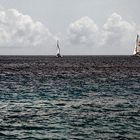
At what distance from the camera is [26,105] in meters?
41.0

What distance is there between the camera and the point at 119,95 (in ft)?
166

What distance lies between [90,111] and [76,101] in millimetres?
7732

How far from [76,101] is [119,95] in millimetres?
8520

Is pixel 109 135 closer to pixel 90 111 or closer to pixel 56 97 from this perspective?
pixel 90 111

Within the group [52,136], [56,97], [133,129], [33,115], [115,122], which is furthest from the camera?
[56,97]

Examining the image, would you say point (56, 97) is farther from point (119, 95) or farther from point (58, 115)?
point (58, 115)

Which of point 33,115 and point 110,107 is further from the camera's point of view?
point 110,107

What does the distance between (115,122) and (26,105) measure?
1256 cm

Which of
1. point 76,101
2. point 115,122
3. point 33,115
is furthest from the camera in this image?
point 76,101

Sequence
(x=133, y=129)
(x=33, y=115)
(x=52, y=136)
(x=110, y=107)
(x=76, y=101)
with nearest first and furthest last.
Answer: (x=52, y=136), (x=133, y=129), (x=33, y=115), (x=110, y=107), (x=76, y=101)

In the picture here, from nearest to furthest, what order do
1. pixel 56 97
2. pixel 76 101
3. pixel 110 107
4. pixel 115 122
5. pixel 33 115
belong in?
pixel 115 122 → pixel 33 115 → pixel 110 107 → pixel 76 101 → pixel 56 97

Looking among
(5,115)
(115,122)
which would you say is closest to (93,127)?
(115,122)

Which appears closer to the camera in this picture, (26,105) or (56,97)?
(26,105)

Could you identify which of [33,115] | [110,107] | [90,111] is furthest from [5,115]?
[110,107]
